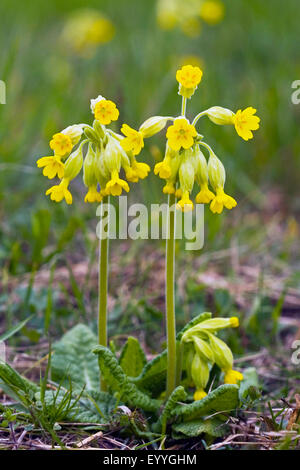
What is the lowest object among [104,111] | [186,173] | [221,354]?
[221,354]

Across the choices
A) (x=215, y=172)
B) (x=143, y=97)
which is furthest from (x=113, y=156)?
(x=143, y=97)

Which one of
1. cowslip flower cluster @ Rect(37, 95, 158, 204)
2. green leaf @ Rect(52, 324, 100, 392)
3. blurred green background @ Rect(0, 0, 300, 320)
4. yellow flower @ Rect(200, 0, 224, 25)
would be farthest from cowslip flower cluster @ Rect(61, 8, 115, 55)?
cowslip flower cluster @ Rect(37, 95, 158, 204)

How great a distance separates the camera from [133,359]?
263 centimetres

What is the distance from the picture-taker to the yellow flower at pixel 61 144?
2.21 metres

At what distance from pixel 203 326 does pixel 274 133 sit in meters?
2.96

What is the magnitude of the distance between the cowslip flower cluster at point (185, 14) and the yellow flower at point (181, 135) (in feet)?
15.3

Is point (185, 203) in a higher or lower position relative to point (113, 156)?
lower

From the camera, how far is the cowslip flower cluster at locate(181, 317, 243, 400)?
237 cm

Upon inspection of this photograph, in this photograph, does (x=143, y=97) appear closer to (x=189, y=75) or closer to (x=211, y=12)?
(x=211, y=12)

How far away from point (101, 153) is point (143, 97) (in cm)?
323

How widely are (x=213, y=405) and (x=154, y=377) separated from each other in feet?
1.00

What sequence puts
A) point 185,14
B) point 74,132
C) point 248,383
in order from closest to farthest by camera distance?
point 74,132
point 248,383
point 185,14

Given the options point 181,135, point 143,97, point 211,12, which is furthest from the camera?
point 211,12

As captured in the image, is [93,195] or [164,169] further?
[93,195]
